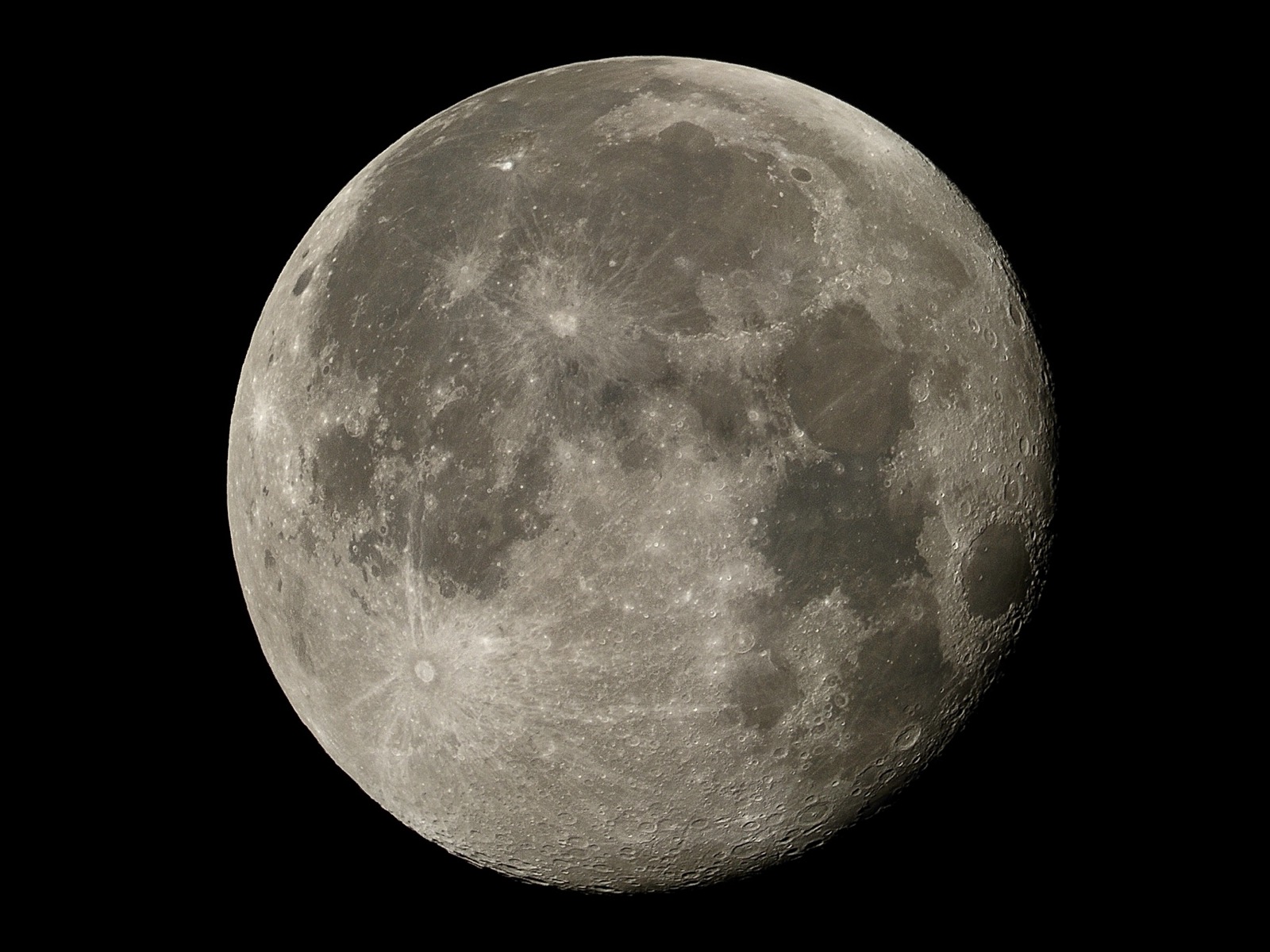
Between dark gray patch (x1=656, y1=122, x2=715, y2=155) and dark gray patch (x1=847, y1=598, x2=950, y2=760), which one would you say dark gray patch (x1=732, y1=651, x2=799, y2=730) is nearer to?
dark gray patch (x1=847, y1=598, x2=950, y2=760)

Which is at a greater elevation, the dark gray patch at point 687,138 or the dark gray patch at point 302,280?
the dark gray patch at point 687,138

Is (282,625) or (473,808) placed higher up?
(282,625)

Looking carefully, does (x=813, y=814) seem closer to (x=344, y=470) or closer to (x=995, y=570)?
(x=995, y=570)

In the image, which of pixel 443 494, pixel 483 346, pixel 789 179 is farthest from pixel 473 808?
pixel 789 179

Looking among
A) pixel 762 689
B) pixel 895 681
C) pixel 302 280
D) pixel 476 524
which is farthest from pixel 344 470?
pixel 895 681

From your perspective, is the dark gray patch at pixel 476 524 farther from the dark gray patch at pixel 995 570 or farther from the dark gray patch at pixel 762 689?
the dark gray patch at pixel 995 570

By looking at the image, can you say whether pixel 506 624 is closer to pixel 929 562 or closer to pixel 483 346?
pixel 483 346

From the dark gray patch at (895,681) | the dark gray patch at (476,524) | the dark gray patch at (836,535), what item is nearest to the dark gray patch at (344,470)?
the dark gray patch at (476,524)
